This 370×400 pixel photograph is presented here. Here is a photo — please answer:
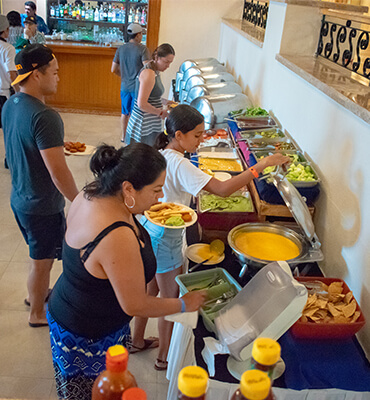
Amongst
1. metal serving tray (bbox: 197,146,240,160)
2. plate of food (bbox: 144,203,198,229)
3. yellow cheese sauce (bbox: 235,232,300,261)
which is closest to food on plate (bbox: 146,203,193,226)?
plate of food (bbox: 144,203,198,229)

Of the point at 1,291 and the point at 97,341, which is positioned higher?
the point at 97,341

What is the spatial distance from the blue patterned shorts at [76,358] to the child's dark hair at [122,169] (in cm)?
57

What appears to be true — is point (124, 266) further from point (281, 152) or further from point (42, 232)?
point (281, 152)

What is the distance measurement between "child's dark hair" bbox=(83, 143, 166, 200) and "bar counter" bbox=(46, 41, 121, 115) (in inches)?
254

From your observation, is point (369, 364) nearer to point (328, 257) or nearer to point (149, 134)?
point (328, 257)

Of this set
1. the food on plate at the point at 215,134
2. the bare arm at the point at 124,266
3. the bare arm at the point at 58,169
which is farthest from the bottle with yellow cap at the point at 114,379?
the food on plate at the point at 215,134

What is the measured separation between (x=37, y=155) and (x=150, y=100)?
226cm

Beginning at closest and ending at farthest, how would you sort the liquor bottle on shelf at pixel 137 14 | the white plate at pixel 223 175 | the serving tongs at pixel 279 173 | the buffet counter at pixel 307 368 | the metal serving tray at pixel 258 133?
the buffet counter at pixel 307 368, the serving tongs at pixel 279 173, the white plate at pixel 223 175, the metal serving tray at pixel 258 133, the liquor bottle on shelf at pixel 137 14

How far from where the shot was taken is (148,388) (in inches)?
99.3

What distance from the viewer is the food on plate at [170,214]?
2.31 m

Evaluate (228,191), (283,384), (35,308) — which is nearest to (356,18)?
(228,191)

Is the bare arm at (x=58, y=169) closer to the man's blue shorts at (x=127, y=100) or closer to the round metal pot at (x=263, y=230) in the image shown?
the round metal pot at (x=263, y=230)

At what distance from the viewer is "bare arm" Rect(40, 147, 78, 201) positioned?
7.75ft

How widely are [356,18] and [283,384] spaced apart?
7.06 feet
